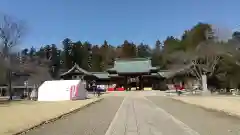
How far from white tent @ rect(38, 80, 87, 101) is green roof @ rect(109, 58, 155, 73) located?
3078 centimetres

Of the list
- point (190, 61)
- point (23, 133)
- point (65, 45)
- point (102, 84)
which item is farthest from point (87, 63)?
point (23, 133)

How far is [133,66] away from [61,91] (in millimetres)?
35551

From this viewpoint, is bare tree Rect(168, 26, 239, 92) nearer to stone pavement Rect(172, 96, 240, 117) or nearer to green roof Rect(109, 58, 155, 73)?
green roof Rect(109, 58, 155, 73)

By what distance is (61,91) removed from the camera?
40062 millimetres

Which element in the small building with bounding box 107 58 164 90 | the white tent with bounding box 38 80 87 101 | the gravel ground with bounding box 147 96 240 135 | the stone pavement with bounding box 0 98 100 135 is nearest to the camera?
the gravel ground with bounding box 147 96 240 135

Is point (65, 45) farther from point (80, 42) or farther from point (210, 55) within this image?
point (210, 55)

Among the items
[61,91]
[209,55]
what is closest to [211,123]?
[61,91]

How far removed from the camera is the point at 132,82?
7262 cm

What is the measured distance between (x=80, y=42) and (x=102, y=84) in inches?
2235

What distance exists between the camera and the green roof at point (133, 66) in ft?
234

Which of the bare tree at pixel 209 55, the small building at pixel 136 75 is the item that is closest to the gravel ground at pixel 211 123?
the bare tree at pixel 209 55

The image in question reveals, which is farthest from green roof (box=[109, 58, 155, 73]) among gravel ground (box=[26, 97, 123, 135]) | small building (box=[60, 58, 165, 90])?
gravel ground (box=[26, 97, 123, 135])

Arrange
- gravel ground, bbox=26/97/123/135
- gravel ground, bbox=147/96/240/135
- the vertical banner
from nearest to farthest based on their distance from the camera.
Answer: gravel ground, bbox=147/96/240/135 < gravel ground, bbox=26/97/123/135 < the vertical banner

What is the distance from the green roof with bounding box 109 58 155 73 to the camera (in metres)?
71.4
